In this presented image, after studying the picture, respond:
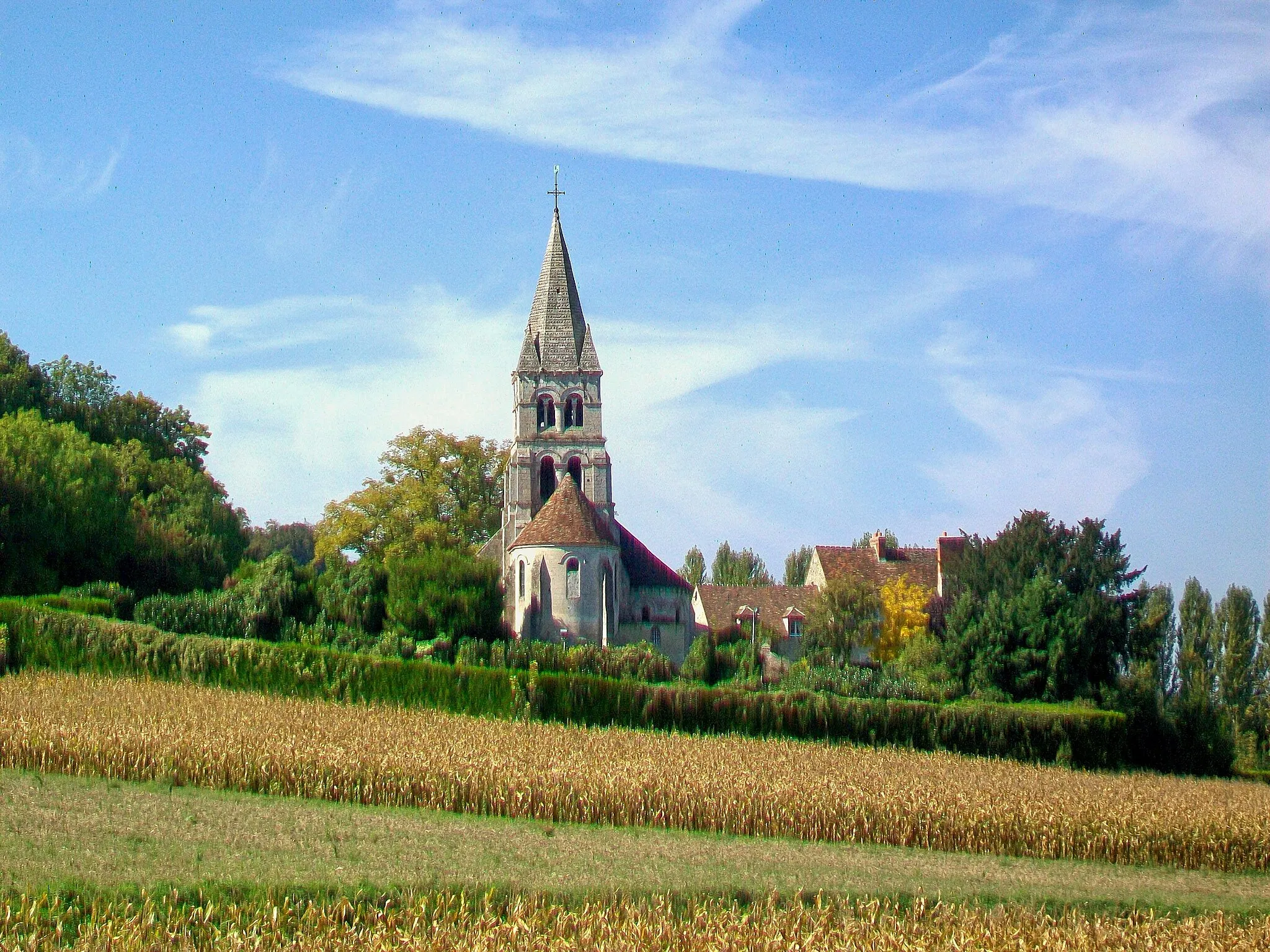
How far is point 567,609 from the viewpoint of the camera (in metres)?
55.2

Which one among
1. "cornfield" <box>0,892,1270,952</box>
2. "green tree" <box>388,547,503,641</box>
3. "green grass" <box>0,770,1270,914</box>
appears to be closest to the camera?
"cornfield" <box>0,892,1270,952</box>

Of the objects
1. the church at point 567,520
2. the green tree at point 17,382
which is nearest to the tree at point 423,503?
the church at point 567,520

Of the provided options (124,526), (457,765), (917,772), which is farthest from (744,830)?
(124,526)

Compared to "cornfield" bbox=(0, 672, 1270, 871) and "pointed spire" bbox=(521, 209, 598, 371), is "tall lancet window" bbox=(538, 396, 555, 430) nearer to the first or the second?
"pointed spire" bbox=(521, 209, 598, 371)

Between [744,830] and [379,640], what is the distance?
70.4 ft

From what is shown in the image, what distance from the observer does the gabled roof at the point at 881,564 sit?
63.3m

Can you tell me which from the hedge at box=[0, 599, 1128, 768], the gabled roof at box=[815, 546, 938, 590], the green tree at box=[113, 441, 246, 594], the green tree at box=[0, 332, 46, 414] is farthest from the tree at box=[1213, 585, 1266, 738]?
the green tree at box=[0, 332, 46, 414]

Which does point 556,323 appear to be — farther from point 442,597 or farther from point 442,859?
point 442,859

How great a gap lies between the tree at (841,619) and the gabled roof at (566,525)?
902 centimetres

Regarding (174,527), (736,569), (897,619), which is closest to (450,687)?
(174,527)

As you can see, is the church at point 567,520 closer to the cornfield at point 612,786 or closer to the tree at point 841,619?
the tree at point 841,619

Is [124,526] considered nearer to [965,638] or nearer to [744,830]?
[965,638]

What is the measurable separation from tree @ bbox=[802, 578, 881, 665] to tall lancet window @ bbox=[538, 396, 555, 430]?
57.0 ft

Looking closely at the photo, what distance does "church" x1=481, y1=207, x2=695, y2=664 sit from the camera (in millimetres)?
55531
